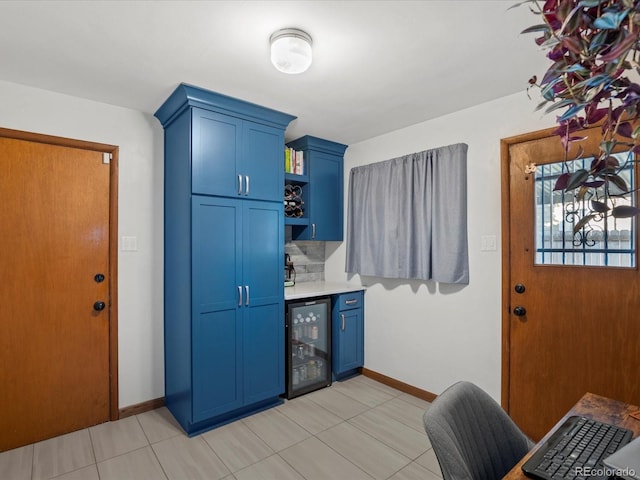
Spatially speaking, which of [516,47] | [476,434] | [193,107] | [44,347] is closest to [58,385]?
[44,347]

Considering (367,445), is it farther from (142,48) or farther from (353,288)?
(142,48)

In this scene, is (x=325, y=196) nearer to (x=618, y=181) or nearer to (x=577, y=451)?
(x=577, y=451)

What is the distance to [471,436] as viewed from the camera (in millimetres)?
1196

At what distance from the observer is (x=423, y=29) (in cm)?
179

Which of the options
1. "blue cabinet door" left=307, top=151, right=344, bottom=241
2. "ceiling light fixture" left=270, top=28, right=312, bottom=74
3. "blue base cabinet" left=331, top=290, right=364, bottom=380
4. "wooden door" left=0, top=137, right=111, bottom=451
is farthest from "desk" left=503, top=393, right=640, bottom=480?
"wooden door" left=0, top=137, right=111, bottom=451

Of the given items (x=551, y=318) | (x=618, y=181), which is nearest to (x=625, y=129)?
(x=618, y=181)

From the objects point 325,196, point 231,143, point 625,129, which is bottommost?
point 625,129

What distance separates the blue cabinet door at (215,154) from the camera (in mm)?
2500

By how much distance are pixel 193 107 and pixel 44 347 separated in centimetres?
201

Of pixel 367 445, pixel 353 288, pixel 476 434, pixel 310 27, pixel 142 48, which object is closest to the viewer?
pixel 476 434

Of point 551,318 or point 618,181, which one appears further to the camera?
point 551,318

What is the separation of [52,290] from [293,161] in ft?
7.39

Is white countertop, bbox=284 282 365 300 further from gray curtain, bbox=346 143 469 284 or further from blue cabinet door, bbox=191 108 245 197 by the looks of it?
blue cabinet door, bbox=191 108 245 197

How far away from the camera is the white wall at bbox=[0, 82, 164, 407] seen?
267cm
